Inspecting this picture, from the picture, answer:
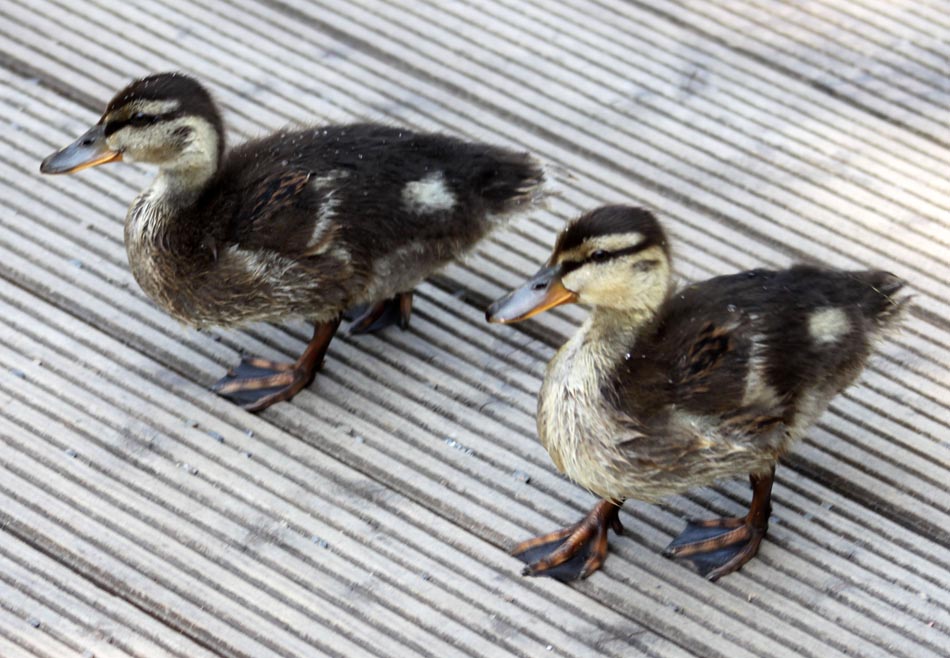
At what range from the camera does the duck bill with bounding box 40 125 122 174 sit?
3.51 meters

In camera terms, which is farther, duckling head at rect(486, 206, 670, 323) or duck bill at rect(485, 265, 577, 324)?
duck bill at rect(485, 265, 577, 324)

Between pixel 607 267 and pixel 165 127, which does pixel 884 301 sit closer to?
pixel 607 267

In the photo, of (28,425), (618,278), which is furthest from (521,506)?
(28,425)

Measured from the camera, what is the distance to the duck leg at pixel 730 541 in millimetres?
3164

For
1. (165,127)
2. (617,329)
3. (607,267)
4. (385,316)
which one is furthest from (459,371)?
(165,127)

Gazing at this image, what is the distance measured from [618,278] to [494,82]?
62.1 inches

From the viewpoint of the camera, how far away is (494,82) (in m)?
4.42

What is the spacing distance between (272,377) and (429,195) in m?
0.64

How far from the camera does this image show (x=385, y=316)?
12.2 feet

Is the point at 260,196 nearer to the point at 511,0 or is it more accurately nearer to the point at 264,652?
the point at 264,652

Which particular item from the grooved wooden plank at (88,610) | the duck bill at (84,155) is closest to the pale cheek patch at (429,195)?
the duck bill at (84,155)

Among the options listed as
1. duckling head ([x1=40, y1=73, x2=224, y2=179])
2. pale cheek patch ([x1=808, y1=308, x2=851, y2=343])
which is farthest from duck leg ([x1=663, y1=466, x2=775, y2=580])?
duckling head ([x1=40, y1=73, x2=224, y2=179])

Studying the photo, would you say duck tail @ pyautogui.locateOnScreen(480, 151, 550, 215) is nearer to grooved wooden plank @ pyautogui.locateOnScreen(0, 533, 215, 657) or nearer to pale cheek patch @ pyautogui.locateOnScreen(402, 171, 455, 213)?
pale cheek patch @ pyautogui.locateOnScreen(402, 171, 455, 213)

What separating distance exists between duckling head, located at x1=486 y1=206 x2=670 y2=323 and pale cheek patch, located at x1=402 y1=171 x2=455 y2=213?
457 mm
